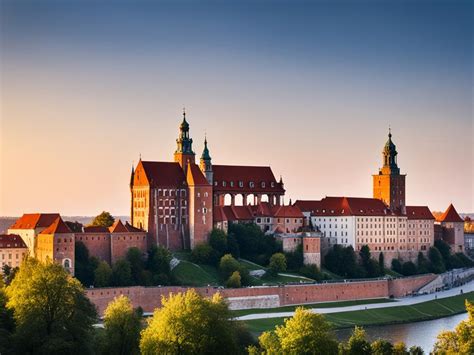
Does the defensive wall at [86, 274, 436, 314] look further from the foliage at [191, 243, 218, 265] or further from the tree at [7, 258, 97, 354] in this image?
the tree at [7, 258, 97, 354]

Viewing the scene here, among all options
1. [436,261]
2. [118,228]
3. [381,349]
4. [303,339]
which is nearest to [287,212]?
[436,261]

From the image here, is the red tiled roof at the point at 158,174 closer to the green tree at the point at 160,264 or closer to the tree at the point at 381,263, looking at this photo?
the green tree at the point at 160,264

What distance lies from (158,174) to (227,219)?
826 centimetres

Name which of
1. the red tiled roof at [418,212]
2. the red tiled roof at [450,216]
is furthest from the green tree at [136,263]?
the red tiled roof at [450,216]

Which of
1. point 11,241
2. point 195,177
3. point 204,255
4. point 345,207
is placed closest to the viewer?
point 11,241

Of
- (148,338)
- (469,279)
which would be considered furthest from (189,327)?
(469,279)

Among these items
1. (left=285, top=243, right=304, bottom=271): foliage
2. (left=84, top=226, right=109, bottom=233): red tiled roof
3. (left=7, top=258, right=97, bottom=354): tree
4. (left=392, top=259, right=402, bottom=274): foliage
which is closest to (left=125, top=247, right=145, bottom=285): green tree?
(left=84, top=226, right=109, bottom=233): red tiled roof

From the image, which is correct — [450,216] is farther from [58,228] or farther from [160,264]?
[58,228]

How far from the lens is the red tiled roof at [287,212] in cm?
10450

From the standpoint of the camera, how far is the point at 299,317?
55625mm

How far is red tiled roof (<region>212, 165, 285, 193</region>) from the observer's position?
106312mm

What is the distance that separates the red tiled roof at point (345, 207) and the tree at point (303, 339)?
5577cm

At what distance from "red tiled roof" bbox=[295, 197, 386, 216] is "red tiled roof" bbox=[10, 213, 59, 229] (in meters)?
32.3

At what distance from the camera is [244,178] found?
108125 mm
